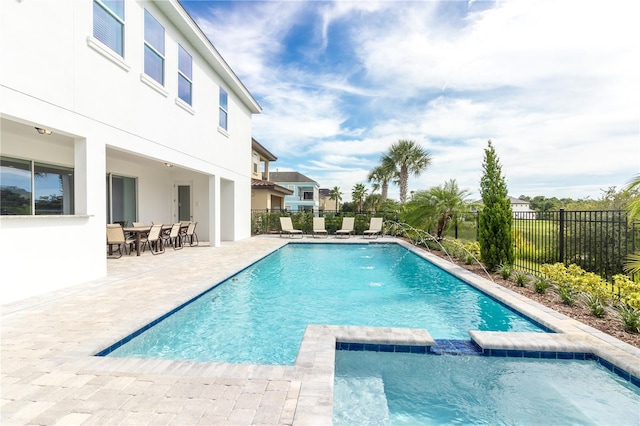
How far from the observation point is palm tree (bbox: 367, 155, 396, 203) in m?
28.8

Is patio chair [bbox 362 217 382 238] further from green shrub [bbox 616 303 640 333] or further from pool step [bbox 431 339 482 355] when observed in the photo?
pool step [bbox 431 339 482 355]

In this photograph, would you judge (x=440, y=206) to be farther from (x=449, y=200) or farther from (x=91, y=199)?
(x=91, y=199)

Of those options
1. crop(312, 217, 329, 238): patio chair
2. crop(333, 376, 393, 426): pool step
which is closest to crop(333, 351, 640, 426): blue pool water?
crop(333, 376, 393, 426): pool step

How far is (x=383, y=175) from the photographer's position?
3091 centimetres

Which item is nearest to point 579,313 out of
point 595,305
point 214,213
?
point 595,305

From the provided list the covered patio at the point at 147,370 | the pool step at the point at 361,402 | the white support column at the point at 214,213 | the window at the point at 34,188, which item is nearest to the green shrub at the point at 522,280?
the covered patio at the point at 147,370

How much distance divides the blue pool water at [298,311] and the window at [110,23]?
250 inches

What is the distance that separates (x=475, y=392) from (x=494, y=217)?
6.28 meters

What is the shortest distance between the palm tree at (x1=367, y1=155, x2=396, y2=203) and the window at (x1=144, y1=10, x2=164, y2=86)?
22.3 metres

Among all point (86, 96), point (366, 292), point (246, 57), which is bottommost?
point (366, 292)

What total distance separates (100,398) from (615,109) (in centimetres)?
1180

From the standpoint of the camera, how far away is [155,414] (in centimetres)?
243

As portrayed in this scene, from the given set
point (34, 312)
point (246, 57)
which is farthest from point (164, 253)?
point (246, 57)

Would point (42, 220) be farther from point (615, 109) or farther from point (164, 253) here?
point (615, 109)
